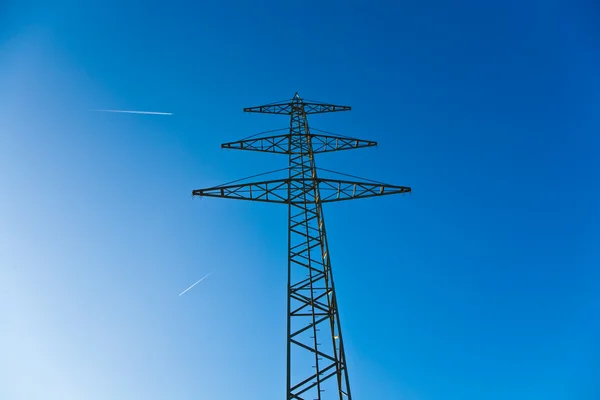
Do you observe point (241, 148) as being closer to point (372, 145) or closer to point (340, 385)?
point (372, 145)

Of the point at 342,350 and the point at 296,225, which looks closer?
the point at 342,350

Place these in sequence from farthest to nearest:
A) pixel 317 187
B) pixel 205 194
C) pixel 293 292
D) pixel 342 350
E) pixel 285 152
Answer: pixel 285 152 → pixel 317 187 → pixel 205 194 → pixel 293 292 → pixel 342 350

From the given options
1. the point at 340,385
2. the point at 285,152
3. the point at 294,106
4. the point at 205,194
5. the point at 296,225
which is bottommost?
the point at 340,385

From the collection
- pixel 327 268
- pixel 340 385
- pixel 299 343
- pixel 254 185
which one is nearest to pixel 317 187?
pixel 254 185

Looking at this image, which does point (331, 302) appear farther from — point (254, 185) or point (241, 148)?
point (241, 148)

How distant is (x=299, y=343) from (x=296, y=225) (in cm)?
412

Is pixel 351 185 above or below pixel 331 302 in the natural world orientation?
above

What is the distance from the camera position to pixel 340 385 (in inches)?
322

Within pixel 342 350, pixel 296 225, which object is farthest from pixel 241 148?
pixel 342 350

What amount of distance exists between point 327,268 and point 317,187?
322 cm

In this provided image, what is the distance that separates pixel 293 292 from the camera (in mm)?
9586

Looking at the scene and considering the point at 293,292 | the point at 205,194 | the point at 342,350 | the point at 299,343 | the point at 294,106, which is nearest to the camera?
the point at 342,350

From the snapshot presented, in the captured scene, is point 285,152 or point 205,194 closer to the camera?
point 205,194

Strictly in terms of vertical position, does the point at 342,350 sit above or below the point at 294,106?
below
